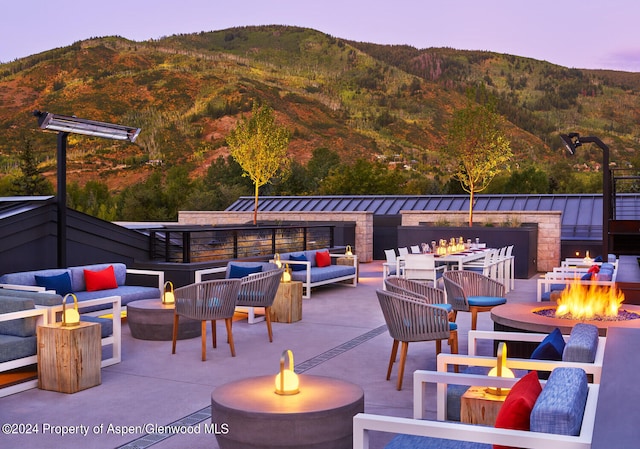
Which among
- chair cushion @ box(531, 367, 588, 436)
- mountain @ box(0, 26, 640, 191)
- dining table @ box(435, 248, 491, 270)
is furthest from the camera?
mountain @ box(0, 26, 640, 191)

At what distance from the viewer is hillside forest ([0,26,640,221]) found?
4612 centimetres

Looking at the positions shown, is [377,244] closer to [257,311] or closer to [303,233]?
[303,233]

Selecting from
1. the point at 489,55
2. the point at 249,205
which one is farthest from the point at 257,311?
the point at 489,55

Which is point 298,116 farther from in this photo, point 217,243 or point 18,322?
point 18,322

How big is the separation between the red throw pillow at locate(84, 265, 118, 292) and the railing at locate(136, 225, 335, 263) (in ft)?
4.39

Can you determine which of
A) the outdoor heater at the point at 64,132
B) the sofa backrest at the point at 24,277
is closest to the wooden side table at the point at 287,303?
the sofa backrest at the point at 24,277

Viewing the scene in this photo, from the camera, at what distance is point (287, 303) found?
326 inches

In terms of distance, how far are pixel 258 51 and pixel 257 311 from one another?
77684 millimetres

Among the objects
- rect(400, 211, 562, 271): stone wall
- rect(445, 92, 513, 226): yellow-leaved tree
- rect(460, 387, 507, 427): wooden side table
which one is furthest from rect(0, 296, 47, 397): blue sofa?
rect(445, 92, 513, 226): yellow-leaved tree

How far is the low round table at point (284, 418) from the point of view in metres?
3.13

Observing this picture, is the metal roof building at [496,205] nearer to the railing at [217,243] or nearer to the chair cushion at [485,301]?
the railing at [217,243]

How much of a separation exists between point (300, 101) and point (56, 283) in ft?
193

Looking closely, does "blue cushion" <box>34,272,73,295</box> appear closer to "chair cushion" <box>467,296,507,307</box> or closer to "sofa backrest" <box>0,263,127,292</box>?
"sofa backrest" <box>0,263,127,292</box>

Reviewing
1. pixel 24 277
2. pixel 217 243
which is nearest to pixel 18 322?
pixel 24 277
